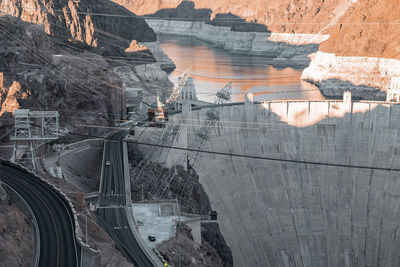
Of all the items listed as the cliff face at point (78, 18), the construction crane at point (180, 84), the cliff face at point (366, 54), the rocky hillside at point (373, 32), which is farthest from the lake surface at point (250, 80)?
the construction crane at point (180, 84)

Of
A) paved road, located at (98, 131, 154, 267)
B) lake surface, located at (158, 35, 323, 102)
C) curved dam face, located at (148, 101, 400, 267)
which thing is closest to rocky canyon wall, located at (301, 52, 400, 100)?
lake surface, located at (158, 35, 323, 102)

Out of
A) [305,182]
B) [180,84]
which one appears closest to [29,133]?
[180,84]

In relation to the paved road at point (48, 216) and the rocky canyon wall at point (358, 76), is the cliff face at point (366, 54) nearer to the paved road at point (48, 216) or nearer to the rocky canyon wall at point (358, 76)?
the rocky canyon wall at point (358, 76)

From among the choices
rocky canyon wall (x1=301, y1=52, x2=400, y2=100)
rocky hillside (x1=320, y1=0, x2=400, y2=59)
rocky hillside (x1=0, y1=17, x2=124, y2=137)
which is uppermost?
rocky hillside (x1=320, y1=0, x2=400, y2=59)

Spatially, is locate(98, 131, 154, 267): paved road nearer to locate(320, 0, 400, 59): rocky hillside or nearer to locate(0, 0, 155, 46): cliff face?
locate(0, 0, 155, 46): cliff face

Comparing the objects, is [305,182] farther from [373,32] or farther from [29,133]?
[373,32]

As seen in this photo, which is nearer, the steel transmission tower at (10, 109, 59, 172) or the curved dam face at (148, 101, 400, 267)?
the steel transmission tower at (10, 109, 59, 172)
